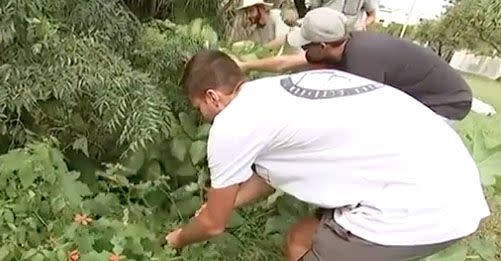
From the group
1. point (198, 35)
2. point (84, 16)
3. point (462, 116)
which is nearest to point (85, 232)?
point (84, 16)

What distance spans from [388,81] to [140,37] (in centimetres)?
85

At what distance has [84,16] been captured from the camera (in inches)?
104

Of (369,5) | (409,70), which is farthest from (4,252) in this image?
(369,5)

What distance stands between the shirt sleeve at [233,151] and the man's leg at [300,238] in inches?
14.7

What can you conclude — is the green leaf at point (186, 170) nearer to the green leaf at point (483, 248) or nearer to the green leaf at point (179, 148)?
the green leaf at point (179, 148)

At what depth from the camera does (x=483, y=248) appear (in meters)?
→ 2.94

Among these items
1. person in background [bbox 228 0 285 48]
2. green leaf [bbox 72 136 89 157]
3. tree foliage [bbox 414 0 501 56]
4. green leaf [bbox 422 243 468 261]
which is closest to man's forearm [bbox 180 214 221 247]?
green leaf [bbox 72 136 89 157]

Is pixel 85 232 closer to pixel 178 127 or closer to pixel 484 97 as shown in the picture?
pixel 178 127

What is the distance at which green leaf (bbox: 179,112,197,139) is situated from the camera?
2.71 m

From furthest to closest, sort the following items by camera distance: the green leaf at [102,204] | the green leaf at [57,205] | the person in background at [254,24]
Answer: the person in background at [254,24]
the green leaf at [102,204]
the green leaf at [57,205]

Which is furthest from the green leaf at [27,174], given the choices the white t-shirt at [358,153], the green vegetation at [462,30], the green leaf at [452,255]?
the green vegetation at [462,30]

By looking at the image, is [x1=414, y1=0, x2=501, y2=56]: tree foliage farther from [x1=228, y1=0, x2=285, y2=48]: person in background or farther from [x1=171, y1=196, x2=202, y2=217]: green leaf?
[x1=171, y1=196, x2=202, y2=217]: green leaf

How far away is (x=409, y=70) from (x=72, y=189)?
1.07 m

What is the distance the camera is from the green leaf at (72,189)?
248 cm
